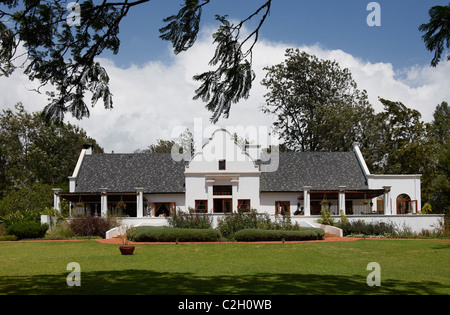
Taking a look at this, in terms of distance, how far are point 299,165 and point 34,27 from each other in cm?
3658

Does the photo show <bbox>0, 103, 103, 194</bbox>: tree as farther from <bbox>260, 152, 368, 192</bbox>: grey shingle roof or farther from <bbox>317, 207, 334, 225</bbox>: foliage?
<bbox>317, 207, 334, 225</bbox>: foliage

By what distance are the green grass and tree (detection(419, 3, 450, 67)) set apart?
225 inches

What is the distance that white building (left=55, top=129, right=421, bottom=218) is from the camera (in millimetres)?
38094

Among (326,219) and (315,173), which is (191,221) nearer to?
(326,219)

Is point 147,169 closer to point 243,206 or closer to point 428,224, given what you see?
point 243,206

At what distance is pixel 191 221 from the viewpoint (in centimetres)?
3019

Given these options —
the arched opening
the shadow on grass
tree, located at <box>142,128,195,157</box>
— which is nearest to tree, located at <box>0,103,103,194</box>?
tree, located at <box>142,128,195,157</box>

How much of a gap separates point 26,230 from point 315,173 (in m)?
24.1

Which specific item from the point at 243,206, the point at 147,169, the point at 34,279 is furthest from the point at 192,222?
the point at 34,279

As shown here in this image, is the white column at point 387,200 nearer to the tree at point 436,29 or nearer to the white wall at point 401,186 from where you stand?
the white wall at point 401,186

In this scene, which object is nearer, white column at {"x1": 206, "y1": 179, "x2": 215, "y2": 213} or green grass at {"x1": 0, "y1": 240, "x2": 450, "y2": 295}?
green grass at {"x1": 0, "y1": 240, "x2": 450, "y2": 295}

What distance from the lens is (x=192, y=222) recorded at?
3005 cm

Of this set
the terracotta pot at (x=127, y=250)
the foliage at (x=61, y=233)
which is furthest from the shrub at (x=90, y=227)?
the terracotta pot at (x=127, y=250)

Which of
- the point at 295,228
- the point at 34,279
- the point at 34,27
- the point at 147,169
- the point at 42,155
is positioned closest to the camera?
the point at 34,27
